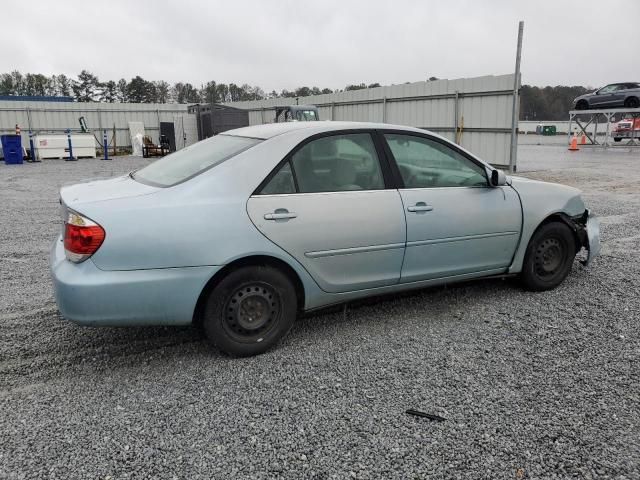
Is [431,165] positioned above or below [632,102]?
below

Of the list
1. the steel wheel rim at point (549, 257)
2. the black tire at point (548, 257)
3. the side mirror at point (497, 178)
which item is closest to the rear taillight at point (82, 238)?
the side mirror at point (497, 178)

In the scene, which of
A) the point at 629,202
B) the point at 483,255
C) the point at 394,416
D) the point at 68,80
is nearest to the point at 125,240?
the point at 394,416

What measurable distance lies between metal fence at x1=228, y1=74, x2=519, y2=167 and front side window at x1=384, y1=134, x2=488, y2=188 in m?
10.5

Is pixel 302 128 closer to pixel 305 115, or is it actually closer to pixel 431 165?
pixel 431 165

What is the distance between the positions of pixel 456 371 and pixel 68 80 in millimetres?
79968

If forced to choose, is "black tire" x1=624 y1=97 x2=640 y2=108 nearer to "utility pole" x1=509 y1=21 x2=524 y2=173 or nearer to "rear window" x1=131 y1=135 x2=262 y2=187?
"utility pole" x1=509 y1=21 x2=524 y2=173

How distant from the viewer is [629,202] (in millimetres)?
9922

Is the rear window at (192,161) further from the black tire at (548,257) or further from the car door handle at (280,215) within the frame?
the black tire at (548,257)

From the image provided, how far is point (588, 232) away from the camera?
4.77 metres

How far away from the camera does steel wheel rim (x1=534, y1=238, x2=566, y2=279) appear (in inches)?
180

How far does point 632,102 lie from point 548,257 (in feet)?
88.1

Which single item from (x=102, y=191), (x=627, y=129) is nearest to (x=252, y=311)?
(x=102, y=191)

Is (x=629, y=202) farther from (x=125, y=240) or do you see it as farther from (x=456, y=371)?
(x=125, y=240)

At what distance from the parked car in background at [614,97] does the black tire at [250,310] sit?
94.7ft
